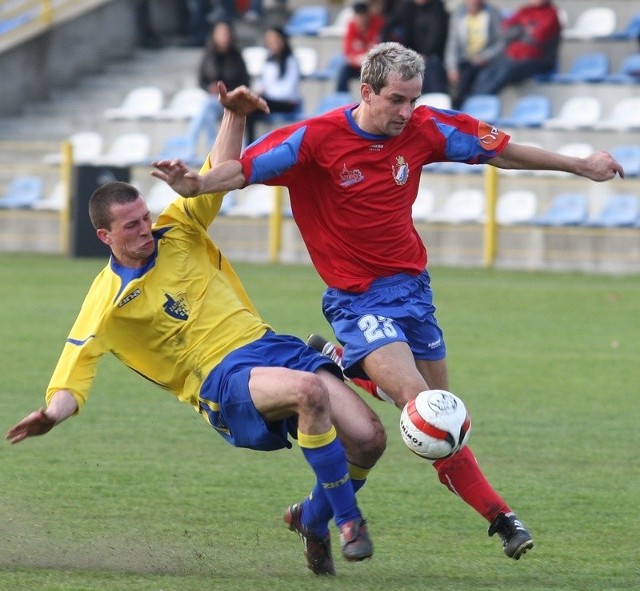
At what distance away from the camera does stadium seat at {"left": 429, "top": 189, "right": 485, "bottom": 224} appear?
62.8 feet

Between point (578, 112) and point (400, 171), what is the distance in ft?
48.6

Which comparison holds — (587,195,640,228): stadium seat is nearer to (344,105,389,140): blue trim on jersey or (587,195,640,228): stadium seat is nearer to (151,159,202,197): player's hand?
(344,105,389,140): blue trim on jersey

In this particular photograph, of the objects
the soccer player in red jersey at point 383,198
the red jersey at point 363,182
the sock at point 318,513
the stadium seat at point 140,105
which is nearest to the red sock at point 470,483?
the soccer player in red jersey at point 383,198

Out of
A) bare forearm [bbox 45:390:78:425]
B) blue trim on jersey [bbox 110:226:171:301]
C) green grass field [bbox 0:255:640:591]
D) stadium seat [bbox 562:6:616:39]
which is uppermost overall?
blue trim on jersey [bbox 110:226:171:301]

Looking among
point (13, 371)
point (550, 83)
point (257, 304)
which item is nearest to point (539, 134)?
point (550, 83)

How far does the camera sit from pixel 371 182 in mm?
6195

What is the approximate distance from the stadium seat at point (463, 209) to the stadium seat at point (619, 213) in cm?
155

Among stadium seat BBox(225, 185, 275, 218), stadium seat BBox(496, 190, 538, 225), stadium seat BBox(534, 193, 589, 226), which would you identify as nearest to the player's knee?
stadium seat BBox(534, 193, 589, 226)

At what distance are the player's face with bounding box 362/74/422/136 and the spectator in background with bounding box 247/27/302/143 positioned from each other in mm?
14315

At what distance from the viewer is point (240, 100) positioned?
6.22 metres

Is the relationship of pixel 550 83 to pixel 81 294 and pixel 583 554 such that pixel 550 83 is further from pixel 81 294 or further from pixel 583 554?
pixel 583 554

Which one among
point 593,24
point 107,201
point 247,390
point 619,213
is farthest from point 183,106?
point 247,390

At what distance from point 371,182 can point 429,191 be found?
44.7 feet

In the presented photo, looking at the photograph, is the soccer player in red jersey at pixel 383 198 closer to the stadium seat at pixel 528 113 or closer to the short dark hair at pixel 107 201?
the short dark hair at pixel 107 201
